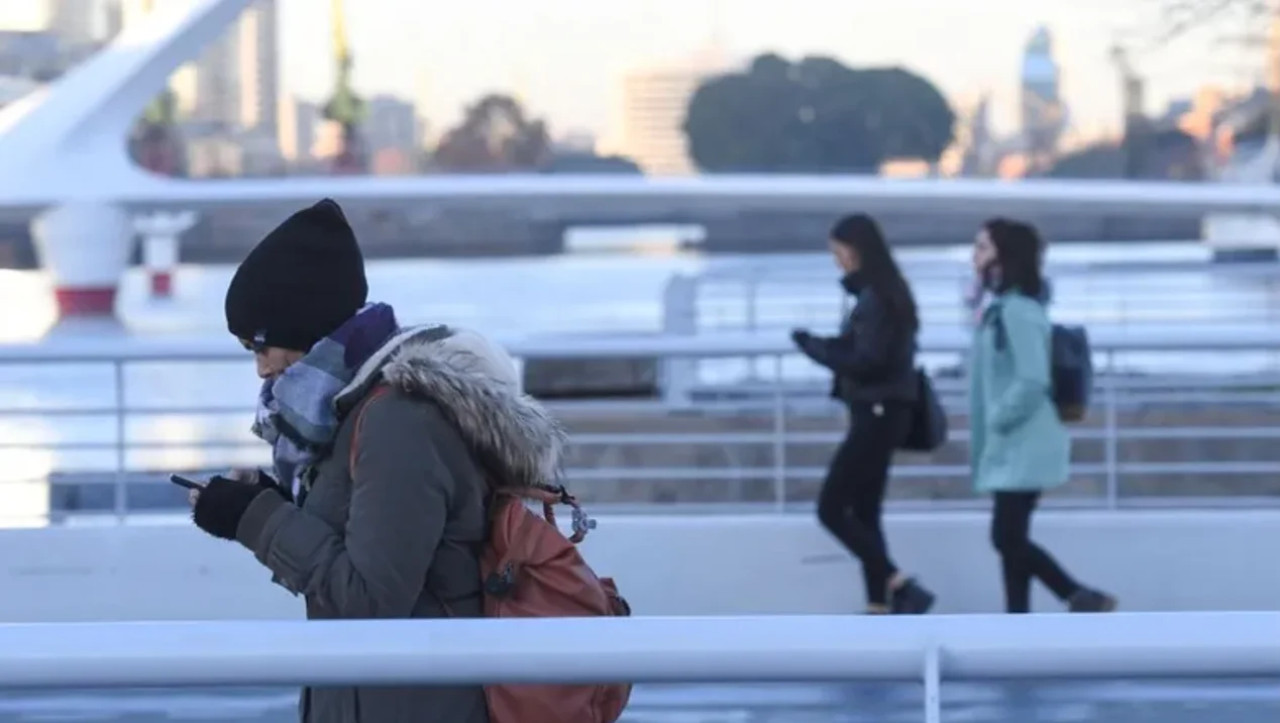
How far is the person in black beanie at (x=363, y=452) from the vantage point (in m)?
2.35

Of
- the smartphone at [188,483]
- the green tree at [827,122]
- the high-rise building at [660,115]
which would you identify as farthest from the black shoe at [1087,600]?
the high-rise building at [660,115]

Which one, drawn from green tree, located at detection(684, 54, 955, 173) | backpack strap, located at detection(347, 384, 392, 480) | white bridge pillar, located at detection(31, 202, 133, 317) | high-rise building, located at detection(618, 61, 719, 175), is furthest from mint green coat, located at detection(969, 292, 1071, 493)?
high-rise building, located at detection(618, 61, 719, 175)

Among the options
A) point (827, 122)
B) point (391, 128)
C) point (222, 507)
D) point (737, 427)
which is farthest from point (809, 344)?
point (391, 128)

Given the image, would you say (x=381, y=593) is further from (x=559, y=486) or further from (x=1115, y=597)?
(x=1115, y=597)

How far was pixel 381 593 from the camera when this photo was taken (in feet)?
7.66

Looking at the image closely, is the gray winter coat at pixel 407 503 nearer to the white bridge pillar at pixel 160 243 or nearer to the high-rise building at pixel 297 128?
the white bridge pillar at pixel 160 243

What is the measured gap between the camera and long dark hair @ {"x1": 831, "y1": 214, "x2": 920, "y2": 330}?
6176 mm

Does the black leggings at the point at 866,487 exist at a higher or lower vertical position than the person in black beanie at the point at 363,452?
lower

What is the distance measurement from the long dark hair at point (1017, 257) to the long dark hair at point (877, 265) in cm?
33

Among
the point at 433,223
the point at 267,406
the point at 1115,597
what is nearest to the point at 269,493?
the point at 267,406

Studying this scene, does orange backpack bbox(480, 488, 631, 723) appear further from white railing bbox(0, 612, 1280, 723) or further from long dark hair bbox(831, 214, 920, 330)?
long dark hair bbox(831, 214, 920, 330)

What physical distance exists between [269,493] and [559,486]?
0.35 meters

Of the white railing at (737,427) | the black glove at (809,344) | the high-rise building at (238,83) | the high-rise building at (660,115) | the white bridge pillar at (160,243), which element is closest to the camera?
the black glove at (809,344)

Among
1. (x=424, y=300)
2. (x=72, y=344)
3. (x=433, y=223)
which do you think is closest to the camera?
(x=72, y=344)
